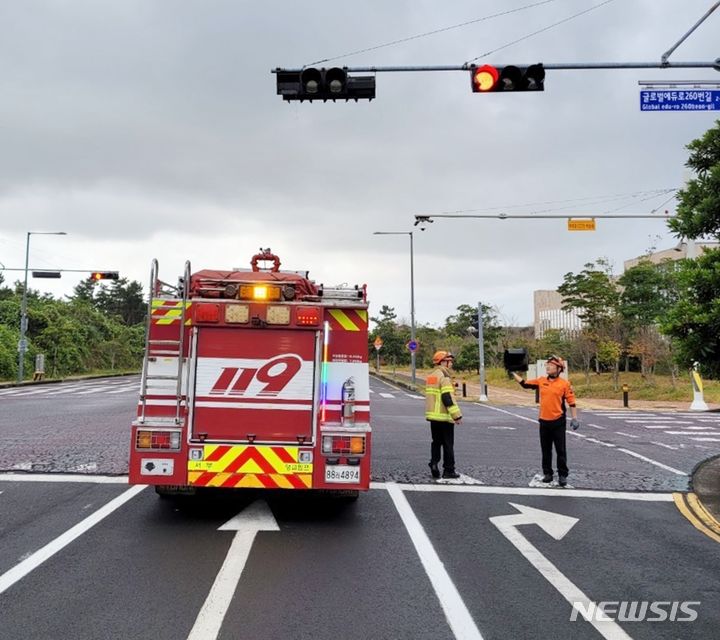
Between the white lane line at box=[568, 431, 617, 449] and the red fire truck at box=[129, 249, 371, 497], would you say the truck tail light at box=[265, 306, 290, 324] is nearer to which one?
the red fire truck at box=[129, 249, 371, 497]

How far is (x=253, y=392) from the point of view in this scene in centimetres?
607

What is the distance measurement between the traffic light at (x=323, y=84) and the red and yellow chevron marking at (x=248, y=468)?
4882mm

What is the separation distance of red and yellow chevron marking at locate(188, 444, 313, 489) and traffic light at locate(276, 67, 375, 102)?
488 cm

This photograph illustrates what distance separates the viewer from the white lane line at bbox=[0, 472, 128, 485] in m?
7.89

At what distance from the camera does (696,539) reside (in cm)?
596

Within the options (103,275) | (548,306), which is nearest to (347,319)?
(103,275)

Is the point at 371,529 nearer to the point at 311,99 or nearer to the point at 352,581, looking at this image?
the point at 352,581

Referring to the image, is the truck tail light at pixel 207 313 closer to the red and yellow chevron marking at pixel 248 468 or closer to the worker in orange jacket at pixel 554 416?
the red and yellow chevron marking at pixel 248 468

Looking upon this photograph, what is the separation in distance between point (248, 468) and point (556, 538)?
3.14m

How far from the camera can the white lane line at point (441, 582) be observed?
12.5ft

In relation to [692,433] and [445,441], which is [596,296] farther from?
[445,441]

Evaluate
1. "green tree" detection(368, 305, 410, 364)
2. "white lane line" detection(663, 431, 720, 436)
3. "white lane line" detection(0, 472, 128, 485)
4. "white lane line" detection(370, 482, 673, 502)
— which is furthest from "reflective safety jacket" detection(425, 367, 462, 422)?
"green tree" detection(368, 305, 410, 364)

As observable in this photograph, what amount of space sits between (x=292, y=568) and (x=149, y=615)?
124 centimetres

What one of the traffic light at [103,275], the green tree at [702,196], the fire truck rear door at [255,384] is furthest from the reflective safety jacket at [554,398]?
the traffic light at [103,275]
